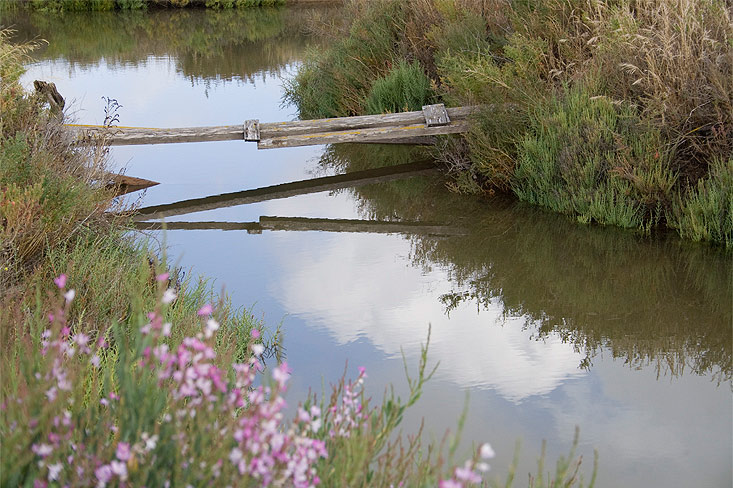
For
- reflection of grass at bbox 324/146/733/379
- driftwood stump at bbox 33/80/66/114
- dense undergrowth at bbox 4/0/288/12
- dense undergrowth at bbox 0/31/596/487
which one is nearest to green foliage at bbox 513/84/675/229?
reflection of grass at bbox 324/146/733/379

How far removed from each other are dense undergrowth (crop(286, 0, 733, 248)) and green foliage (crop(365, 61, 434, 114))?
16.9 inches

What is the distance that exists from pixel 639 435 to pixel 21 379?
111 inches

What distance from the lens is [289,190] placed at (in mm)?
8727

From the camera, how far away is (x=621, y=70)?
286 inches

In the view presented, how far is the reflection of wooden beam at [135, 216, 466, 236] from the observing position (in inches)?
289

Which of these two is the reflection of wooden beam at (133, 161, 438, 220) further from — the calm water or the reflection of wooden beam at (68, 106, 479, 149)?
the reflection of wooden beam at (68, 106, 479, 149)

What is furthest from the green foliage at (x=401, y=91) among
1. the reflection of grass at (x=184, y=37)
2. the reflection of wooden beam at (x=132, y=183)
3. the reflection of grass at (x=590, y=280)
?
the reflection of grass at (x=184, y=37)

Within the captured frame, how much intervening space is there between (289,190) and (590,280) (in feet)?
12.5

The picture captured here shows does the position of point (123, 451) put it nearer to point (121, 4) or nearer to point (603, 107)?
point (603, 107)

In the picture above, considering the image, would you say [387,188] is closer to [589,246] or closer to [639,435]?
[589,246]

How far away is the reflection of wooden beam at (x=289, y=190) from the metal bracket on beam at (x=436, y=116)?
0.70 m

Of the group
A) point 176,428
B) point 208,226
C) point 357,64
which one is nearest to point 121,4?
point 357,64

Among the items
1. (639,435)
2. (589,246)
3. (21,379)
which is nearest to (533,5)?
(589,246)

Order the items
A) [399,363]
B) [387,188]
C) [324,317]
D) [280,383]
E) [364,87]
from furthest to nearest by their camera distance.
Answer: [364,87], [387,188], [324,317], [399,363], [280,383]
